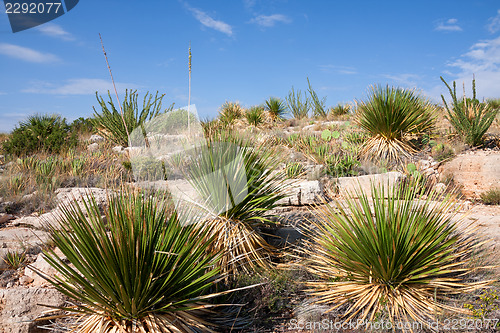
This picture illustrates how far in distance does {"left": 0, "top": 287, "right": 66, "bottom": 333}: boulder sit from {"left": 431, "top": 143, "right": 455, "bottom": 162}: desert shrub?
9.16 m

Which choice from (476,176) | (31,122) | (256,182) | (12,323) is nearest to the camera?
(12,323)

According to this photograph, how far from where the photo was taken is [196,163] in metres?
4.55

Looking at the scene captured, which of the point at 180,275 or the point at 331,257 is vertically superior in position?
the point at 180,275

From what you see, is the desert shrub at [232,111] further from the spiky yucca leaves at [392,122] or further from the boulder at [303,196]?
the boulder at [303,196]

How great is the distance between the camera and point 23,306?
3695mm

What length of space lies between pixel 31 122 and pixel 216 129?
1083 cm

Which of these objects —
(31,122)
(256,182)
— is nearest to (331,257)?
(256,182)

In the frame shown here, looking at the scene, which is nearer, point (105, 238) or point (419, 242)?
point (105, 238)

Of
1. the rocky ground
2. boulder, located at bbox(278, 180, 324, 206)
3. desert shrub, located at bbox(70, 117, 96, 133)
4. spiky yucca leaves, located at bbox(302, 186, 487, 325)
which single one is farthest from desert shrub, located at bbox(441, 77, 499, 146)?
desert shrub, located at bbox(70, 117, 96, 133)

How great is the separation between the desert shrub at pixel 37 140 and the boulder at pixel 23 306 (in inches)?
347

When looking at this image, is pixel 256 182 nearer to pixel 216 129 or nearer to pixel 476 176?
pixel 216 129

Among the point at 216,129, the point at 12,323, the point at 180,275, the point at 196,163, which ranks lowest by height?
the point at 12,323

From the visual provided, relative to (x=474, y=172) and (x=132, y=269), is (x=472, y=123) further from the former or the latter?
(x=132, y=269)

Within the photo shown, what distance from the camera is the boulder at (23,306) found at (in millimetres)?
3551
